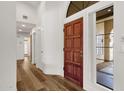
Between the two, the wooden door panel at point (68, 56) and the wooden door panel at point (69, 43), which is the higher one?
the wooden door panel at point (69, 43)

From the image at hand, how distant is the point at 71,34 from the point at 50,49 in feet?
4.65

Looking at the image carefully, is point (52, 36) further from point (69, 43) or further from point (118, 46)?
point (118, 46)

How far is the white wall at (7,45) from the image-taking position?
2.09 meters

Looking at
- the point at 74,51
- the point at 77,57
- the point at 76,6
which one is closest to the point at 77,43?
the point at 74,51

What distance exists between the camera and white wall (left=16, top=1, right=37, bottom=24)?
18.3 ft

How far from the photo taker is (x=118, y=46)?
212 centimetres

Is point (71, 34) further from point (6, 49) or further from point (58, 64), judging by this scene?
point (6, 49)

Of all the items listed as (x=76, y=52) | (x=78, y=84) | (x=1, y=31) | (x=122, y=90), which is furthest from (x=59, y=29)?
(x=122, y=90)

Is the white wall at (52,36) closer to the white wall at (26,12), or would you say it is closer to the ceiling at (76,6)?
the ceiling at (76,6)

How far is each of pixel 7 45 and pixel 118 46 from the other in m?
2.22

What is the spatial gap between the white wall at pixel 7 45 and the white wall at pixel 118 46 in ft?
6.95

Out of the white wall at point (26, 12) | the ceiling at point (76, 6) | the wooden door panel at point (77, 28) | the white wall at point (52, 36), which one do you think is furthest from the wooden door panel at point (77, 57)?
the white wall at point (26, 12)

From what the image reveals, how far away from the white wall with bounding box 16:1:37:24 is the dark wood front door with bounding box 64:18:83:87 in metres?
2.92

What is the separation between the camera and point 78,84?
331 centimetres
